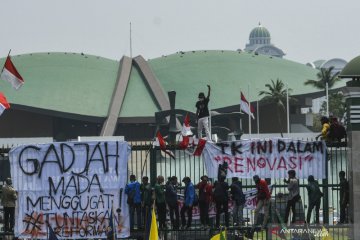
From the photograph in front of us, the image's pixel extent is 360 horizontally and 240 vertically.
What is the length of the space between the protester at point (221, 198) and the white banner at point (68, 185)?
1.90 m

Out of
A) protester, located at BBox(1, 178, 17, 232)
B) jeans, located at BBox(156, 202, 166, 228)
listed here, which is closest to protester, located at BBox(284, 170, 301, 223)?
jeans, located at BBox(156, 202, 166, 228)

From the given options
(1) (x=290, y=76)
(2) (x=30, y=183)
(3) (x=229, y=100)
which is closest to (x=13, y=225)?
(2) (x=30, y=183)

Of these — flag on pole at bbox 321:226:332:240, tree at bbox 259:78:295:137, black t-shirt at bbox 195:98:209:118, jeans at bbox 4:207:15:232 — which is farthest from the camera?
tree at bbox 259:78:295:137

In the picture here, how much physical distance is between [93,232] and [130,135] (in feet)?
381

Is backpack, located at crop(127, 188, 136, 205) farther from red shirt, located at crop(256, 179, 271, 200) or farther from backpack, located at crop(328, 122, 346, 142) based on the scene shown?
backpack, located at crop(328, 122, 346, 142)

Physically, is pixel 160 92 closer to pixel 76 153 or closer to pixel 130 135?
pixel 130 135

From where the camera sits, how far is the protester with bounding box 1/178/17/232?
24812 mm

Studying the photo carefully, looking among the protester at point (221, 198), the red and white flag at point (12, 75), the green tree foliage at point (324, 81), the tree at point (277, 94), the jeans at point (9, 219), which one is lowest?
the jeans at point (9, 219)

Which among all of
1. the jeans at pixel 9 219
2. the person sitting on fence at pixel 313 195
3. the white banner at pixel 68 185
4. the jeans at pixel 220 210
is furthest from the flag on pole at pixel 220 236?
the jeans at pixel 9 219

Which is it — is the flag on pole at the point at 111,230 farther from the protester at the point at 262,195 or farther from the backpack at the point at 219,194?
the protester at the point at 262,195

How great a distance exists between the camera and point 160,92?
454 feet

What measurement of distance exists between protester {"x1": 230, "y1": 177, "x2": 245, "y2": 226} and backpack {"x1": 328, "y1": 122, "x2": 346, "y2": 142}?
7.39ft

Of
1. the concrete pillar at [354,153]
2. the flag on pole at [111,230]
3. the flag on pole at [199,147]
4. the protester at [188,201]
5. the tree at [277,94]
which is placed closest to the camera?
the flag on pole at [111,230]

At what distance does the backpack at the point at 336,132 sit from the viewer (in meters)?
25.4
